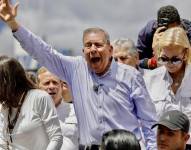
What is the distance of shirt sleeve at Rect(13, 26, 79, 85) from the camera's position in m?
5.30

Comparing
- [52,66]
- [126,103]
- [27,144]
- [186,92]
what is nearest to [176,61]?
[186,92]

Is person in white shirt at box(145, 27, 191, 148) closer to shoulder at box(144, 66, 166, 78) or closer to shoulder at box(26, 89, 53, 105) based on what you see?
shoulder at box(144, 66, 166, 78)

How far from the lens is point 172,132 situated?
16.0 feet

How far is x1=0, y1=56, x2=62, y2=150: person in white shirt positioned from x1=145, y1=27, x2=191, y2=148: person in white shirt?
973 mm

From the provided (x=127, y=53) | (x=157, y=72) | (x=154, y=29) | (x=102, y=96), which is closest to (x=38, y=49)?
(x=102, y=96)

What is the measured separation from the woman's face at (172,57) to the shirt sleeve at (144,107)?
1.18 ft

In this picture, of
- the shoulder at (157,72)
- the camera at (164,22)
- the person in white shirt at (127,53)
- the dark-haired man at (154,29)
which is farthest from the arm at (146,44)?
the shoulder at (157,72)

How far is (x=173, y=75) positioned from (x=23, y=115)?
4.59ft

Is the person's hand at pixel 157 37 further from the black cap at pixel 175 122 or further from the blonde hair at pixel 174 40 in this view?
the black cap at pixel 175 122

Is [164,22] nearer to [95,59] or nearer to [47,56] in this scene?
[95,59]

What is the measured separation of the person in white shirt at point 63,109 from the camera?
6.24 metres

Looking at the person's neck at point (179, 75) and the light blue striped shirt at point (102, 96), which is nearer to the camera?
the light blue striped shirt at point (102, 96)

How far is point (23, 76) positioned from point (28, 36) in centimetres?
35

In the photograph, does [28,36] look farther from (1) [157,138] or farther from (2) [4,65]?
(1) [157,138]
